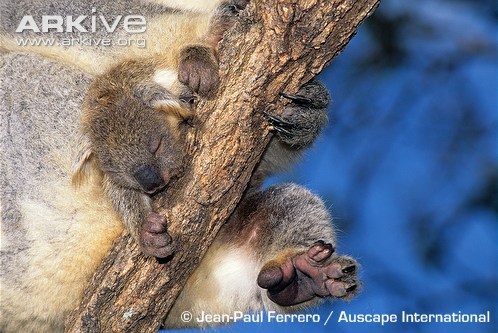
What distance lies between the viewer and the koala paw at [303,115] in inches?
120

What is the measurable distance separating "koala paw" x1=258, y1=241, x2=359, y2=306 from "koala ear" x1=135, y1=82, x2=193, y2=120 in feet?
2.70

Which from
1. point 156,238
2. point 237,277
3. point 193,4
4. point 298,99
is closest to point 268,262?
point 237,277

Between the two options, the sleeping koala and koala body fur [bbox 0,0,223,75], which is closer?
the sleeping koala

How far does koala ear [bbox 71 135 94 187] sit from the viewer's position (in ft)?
10.4

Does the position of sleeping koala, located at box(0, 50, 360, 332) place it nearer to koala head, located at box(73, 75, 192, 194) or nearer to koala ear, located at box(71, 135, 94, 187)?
koala ear, located at box(71, 135, 94, 187)

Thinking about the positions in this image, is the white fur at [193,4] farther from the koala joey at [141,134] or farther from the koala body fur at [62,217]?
the koala joey at [141,134]

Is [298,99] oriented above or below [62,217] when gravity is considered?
above

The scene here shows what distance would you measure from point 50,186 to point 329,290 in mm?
1404

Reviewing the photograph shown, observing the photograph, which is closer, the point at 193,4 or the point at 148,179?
the point at 148,179

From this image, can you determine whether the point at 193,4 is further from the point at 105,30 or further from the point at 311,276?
the point at 311,276

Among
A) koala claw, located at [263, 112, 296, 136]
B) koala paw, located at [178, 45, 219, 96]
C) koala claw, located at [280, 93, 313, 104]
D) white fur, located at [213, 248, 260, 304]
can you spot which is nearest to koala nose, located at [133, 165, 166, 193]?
koala paw, located at [178, 45, 219, 96]

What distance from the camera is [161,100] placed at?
3078mm

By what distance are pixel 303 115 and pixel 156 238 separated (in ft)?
2.89

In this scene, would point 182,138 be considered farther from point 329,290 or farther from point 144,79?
point 329,290
